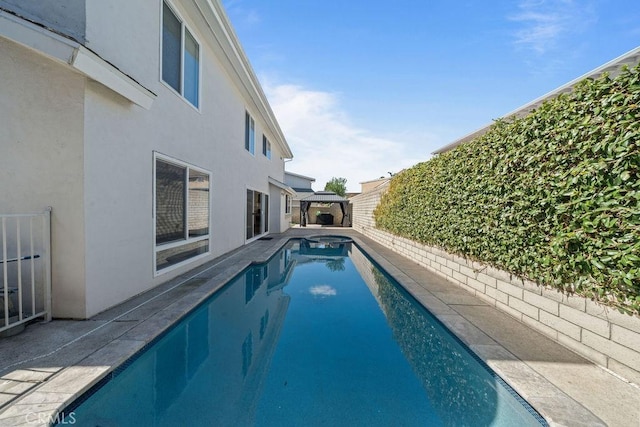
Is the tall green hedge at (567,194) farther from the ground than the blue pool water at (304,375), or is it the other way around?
the tall green hedge at (567,194)

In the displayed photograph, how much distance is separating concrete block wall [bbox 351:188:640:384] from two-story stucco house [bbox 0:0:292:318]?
6746 millimetres

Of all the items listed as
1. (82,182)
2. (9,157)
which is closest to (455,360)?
(82,182)

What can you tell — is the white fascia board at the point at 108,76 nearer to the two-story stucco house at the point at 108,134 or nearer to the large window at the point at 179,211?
the two-story stucco house at the point at 108,134

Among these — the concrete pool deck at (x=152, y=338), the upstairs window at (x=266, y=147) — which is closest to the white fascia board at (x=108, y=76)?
the concrete pool deck at (x=152, y=338)

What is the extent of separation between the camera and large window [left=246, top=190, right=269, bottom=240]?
41.4 ft

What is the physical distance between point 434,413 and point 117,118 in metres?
6.07

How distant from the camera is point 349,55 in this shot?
1130cm

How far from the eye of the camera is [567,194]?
3.33 meters

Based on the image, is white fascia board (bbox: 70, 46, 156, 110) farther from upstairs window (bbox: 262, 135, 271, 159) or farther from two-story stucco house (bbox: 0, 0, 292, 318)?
upstairs window (bbox: 262, 135, 271, 159)

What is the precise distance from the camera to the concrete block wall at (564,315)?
2.84 meters

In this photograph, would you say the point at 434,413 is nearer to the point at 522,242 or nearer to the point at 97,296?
the point at 522,242

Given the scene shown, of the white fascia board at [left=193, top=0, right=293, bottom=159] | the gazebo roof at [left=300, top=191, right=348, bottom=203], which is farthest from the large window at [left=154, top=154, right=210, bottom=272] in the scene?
the gazebo roof at [left=300, top=191, right=348, bottom=203]

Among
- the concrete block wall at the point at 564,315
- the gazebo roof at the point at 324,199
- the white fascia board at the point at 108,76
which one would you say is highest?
the white fascia board at the point at 108,76

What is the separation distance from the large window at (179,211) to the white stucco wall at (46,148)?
1.60 meters
